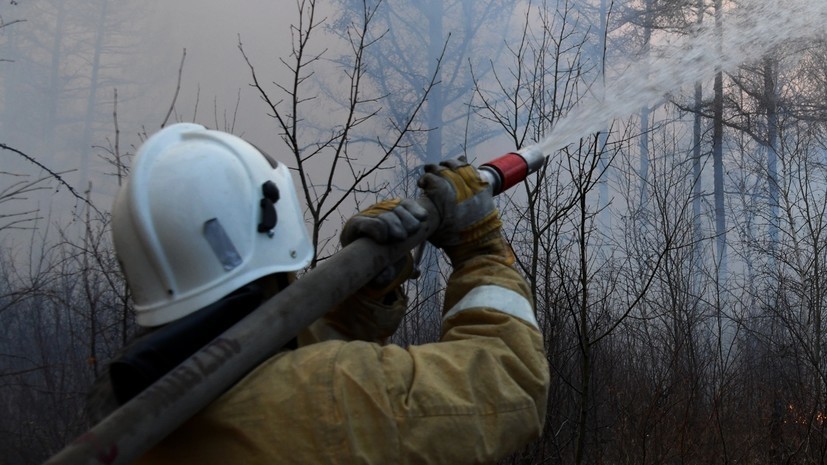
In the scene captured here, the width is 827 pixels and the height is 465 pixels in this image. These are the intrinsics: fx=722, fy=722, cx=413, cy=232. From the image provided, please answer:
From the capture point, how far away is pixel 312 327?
179 centimetres

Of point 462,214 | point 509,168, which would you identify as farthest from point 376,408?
point 509,168

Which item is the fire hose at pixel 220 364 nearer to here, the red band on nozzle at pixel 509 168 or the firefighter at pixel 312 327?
the firefighter at pixel 312 327

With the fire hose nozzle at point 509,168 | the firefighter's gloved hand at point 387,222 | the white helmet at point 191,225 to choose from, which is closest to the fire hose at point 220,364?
the firefighter's gloved hand at point 387,222

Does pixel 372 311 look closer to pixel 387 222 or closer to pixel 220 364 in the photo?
pixel 387 222

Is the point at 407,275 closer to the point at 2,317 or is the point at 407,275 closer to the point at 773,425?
the point at 2,317

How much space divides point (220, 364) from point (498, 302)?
0.55 metres

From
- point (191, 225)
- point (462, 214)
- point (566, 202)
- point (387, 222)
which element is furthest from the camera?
point (566, 202)

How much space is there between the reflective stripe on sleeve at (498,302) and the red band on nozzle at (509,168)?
1.45 feet

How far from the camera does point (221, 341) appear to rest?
3.94ft

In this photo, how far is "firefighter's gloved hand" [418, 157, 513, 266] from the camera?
1.64m

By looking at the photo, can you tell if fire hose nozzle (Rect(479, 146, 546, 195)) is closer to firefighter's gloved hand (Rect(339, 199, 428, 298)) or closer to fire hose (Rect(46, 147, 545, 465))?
firefighter's gloved hand (Rect(339, 199, 428, 298))

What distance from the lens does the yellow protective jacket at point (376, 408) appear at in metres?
1.14

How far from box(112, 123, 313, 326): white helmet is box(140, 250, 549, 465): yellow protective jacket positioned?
Answer: 0.27 metres

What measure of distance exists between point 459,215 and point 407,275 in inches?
10.7
